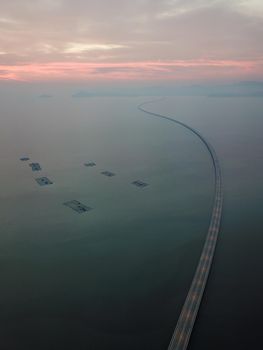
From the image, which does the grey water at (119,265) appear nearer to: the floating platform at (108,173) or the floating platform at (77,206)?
the floating platform at (77,206)

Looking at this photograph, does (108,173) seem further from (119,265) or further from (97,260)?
(119,265)

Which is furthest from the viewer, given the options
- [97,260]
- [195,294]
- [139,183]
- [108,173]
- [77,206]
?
Result: [108,173]

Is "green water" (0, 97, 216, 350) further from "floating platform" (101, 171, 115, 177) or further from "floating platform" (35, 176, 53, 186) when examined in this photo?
"floating platform" (101, 171, 115, 177)

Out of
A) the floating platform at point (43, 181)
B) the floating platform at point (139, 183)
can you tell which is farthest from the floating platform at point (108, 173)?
the floating platform at point (43, 181)

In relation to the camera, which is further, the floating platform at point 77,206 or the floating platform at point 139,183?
the floating platform at point 139,183

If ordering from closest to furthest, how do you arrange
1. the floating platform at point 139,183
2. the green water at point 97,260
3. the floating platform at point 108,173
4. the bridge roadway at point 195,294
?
the bridge roadway at point 195,294, the green water at point 97,260, the floating platform at point 139,183, the floating platform at point 108,173

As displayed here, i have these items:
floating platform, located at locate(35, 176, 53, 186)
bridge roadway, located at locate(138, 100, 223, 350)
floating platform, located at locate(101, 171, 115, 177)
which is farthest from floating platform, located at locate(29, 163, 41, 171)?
bridge roadway, located at locate(138, 100, 223, 350)

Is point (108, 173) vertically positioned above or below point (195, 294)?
below

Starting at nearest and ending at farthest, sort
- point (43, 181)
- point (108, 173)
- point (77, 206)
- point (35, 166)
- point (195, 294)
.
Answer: point (195, 294) < point (77, 206) < point (43, 181) < point (108, 173) < point (35, 166)

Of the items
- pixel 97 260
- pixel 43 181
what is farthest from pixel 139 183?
pixel 97 260

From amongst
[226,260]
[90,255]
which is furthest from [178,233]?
[90,255]
